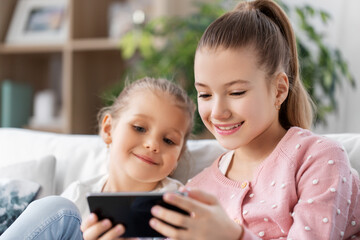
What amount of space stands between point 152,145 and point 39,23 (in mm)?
2393

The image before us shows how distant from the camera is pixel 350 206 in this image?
1.06 meters

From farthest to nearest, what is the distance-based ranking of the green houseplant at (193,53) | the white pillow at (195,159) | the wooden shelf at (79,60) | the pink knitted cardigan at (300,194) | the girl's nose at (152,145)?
the wooden shelf at (79,60) < the green houseplant at (193,53) < the white pillow at (195,159) < the girl's nose at (152,145) < the pink knitted cardigan at (300,194)

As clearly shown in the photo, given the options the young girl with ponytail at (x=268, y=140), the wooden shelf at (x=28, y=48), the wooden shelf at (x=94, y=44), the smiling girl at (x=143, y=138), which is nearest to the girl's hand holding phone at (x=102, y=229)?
the young girl with ponytail at (x=268, y=140)

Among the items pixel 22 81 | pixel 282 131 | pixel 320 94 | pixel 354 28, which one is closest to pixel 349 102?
pixel 320 94

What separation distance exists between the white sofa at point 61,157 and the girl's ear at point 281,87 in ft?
1.16

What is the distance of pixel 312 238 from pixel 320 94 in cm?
203

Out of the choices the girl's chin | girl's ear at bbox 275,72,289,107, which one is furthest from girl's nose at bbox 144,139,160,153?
girl's ear at bbox 275,72,289,107

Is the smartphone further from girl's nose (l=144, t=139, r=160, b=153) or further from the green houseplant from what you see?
the green houseplant

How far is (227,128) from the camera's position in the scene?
45.0 inches

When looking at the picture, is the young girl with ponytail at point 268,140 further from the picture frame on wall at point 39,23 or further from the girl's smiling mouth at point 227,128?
the picture frame on wall at point 39,23

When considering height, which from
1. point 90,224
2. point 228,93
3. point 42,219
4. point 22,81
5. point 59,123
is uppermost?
point 228,93

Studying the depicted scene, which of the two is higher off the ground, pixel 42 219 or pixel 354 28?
pixel 354 28

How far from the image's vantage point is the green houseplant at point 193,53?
237 centimetres

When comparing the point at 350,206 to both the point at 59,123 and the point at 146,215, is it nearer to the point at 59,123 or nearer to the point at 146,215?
the point at 146,215
